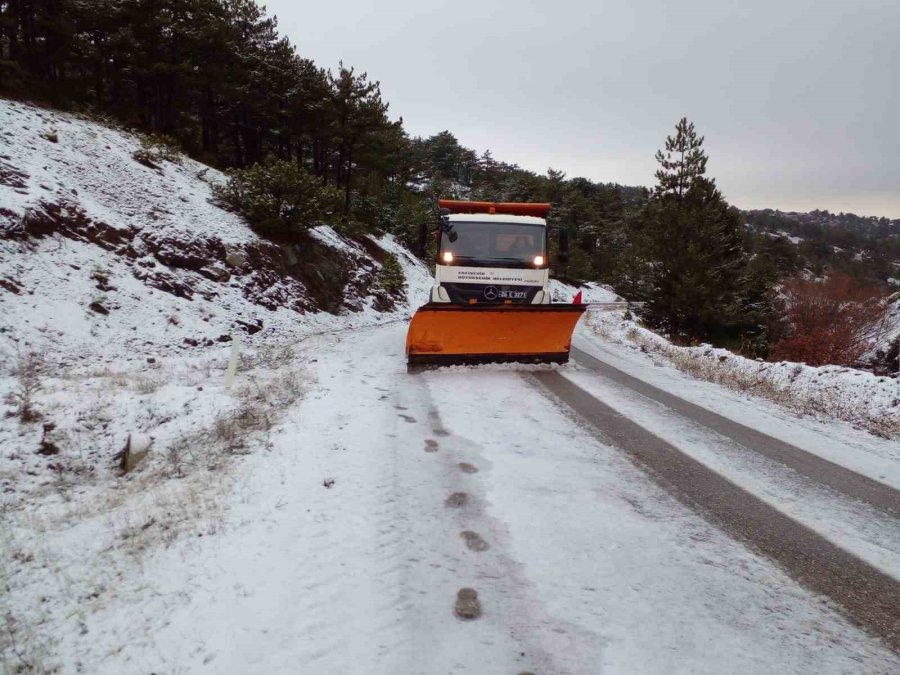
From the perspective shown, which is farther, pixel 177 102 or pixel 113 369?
pixel 177 102

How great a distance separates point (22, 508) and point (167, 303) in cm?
651

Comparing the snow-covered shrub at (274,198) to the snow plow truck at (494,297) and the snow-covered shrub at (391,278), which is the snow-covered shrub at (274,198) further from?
the snow plow truck at (494,297)

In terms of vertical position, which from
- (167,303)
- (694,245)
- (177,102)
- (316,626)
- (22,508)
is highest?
(177,102)

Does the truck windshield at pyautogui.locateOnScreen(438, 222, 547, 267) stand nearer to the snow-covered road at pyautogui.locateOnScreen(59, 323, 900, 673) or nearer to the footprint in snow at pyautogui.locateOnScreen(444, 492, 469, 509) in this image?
the snow-covered road at pyautogui.locateOnScreen(59, 323, 900, 673)

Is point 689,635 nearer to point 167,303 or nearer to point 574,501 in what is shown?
point 574,501

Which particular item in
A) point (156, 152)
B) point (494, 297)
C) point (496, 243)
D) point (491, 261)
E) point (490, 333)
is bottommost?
point (490, 333)

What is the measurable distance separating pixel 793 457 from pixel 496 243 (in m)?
5.65

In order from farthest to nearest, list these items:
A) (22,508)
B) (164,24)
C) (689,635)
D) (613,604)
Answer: (164,24)
(22,508)
(613,604)
(689,635)

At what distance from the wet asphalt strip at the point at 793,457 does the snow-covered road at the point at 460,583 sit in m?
0.39

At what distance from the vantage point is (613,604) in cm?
258

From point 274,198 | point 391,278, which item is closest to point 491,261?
point 274,198

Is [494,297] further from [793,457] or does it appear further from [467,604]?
[467,604]

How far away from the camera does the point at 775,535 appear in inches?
133

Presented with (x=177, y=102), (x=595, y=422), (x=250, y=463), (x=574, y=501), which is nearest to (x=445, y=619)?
(x=574, y=501)
